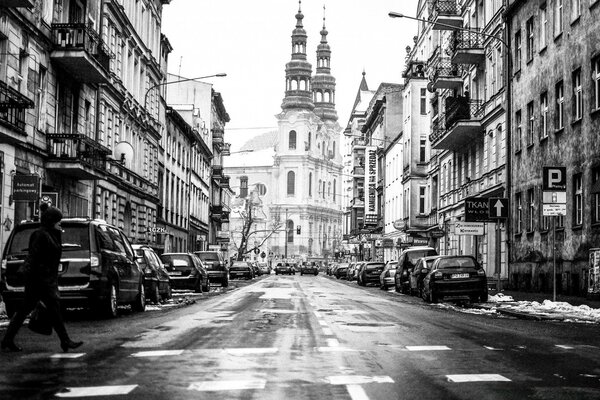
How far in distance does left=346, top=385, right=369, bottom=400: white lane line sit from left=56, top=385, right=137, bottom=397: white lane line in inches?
73.7

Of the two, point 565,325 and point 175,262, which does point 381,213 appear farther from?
point 565,325

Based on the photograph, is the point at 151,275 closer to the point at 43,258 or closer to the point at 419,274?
the point at 419,274

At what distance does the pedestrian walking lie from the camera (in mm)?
10945

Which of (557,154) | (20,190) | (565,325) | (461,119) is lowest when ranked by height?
(565,325)

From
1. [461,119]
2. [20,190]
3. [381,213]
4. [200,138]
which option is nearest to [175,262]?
[20,190]

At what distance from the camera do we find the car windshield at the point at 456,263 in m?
27.2

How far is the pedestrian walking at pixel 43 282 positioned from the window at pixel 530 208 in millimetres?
25929

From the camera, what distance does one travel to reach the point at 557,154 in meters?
31.1

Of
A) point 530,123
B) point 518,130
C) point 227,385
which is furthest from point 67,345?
point 518,130

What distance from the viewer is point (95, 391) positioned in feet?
25.9

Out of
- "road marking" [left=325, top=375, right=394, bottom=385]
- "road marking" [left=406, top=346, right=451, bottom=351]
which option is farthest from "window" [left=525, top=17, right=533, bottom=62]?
"road marking" [left=325, top=375, right=394, bottom=385]

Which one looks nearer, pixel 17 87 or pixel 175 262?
pixel 17 87

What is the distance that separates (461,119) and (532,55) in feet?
30.7

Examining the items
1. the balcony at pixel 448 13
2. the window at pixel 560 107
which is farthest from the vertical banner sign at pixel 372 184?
the window at pixel 560 107
